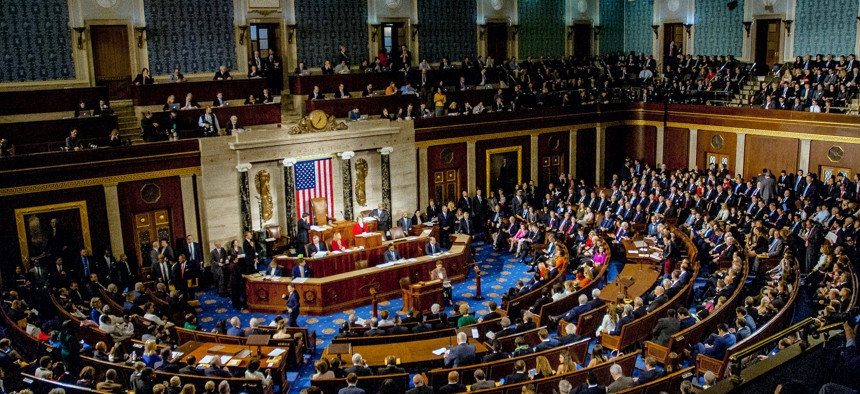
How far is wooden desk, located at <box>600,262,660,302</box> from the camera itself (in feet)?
52.3

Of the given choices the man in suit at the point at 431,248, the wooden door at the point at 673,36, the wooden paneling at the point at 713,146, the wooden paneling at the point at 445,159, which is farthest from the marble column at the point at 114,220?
the wooden door at the point at 673,36

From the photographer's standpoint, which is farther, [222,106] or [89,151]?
[222,106]

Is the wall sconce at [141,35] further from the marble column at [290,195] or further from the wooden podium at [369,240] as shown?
the wooden podium at [369,240]

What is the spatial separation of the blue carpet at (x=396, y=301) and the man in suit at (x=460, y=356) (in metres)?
3.11

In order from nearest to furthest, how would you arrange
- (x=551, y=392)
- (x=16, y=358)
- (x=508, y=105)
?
(x=551, y=392) < (x=16, y=358) < (x=508, y=105)

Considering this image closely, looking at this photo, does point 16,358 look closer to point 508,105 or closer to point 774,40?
point 508,105

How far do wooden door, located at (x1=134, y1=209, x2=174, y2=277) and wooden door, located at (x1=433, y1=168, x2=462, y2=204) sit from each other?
8532 millimetres

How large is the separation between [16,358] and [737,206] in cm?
1800

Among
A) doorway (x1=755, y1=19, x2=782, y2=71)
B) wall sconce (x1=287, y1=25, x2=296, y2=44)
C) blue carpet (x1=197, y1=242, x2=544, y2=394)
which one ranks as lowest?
blue carpet (x1=197, y1=242, x2=544, y2=394)

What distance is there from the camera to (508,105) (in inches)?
1031

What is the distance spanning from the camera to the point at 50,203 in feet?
61.5

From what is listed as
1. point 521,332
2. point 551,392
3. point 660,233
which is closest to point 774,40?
point 660,233

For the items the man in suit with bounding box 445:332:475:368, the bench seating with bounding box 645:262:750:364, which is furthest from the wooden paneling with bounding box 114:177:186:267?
the bench seating with bounding box 645:262:750:364

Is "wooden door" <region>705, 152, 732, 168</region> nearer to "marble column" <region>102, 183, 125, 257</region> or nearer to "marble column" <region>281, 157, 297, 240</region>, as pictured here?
"marble column" <region>281, 157, 297, 240</region>
